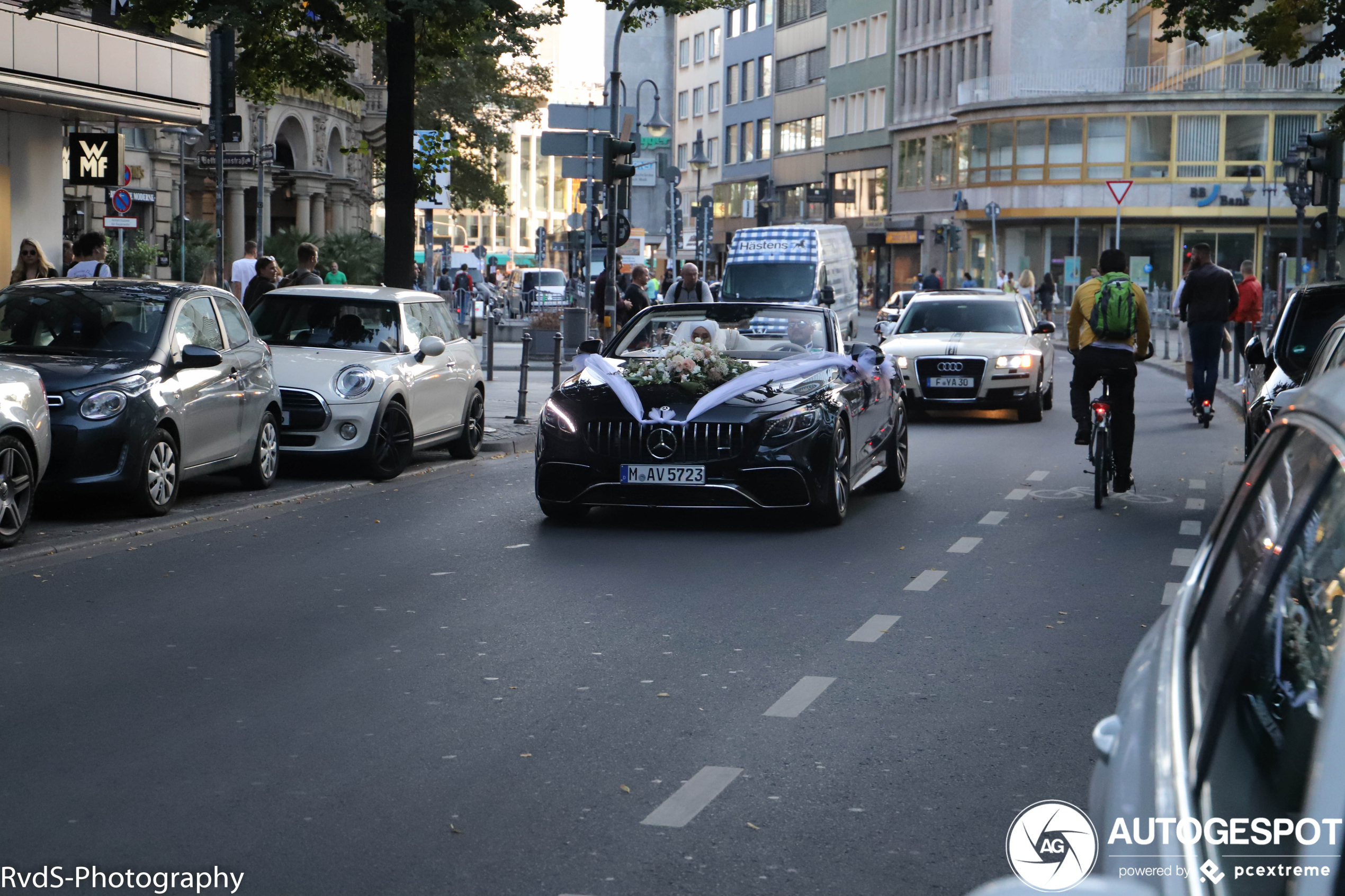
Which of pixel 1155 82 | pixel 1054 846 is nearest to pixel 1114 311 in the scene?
pixel 1054 846

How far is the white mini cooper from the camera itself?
580 inches

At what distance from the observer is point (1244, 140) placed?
68.3m

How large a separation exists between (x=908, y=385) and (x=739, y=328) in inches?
342

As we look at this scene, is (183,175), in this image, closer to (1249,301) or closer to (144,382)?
(1249,301)

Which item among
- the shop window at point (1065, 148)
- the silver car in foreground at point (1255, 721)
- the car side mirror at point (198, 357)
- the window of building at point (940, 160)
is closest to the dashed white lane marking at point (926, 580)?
the car side mirror at point (198, 357)

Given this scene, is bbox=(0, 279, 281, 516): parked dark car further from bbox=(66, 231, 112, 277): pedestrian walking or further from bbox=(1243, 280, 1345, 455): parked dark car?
bbox=(1243, 280, 1345, 455): parked dark car

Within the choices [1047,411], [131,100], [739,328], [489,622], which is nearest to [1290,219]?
[1047,411]

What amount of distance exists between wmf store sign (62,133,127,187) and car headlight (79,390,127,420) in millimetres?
15333

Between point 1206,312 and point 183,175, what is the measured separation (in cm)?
1969

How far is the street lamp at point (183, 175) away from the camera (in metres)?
32.0

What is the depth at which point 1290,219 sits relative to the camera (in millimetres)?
67875

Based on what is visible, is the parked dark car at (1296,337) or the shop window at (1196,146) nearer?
the parked dark car at (1296,337)

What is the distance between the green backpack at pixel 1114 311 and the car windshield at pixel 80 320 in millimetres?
6576

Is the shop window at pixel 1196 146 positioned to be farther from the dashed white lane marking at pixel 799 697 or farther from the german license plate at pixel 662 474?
the dashed white lane marking at pixel 799 697
